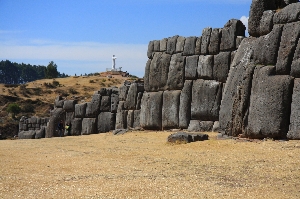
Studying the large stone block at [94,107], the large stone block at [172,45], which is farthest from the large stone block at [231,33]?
the large stone block at [94,107]

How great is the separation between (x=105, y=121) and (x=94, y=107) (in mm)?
1245

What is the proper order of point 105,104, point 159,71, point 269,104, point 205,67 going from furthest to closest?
point 105,104 < point 159,71 < point 205,67 < point 269,104

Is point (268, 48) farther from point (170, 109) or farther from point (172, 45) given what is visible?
point (172, 45)

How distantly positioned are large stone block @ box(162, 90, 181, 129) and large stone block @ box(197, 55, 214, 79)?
143 cm

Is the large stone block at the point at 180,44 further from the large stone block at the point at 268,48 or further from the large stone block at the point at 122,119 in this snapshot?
the large stone block at the point at 268,48

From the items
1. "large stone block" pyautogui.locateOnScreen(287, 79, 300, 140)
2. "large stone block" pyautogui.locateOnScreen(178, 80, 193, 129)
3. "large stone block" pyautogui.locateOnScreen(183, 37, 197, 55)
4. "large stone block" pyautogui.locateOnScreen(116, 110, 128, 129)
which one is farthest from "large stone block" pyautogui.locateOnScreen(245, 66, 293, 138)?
"large stone block" pyautogui.locateOnScreen(116, 110, 128, 129)

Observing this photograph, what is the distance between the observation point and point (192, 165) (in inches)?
462

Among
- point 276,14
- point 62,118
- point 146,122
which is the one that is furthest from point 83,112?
point 276,14

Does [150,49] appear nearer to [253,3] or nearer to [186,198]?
[253,3]

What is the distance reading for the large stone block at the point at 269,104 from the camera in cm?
1375

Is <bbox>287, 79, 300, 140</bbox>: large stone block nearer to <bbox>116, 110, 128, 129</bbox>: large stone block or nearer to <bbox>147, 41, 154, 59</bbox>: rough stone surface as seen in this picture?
<bbox>147, 41, 154, 59</bbox>: rough stone surface

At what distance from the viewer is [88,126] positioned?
1105 inches

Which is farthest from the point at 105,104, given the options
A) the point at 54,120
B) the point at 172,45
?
the point at 172,45

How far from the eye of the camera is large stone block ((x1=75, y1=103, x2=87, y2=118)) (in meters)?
28.6
